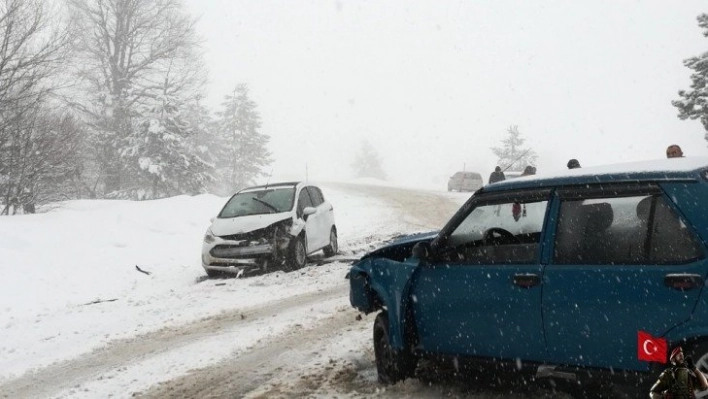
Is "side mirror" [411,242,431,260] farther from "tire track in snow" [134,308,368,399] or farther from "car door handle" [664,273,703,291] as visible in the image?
"tire track in snow" [134,308,368,399]

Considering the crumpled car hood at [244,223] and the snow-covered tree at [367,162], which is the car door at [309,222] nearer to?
the crumpled car hood at [244,223]

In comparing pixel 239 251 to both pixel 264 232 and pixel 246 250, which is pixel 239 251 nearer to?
pixel 246 250

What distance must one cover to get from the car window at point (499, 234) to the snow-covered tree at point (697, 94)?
26.1 meters

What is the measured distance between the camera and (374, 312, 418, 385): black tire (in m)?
4.74

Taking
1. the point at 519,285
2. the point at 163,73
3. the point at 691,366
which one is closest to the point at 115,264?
the point at 519,285

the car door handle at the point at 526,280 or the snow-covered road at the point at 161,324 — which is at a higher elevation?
the car door handle at the point at 526,280

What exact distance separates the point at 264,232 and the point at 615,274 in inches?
358

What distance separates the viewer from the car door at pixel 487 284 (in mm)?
3945

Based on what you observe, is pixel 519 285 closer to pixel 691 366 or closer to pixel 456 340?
pixel 456 340

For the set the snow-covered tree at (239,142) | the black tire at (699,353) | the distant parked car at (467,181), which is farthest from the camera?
the snow-covered tree at (239,142)

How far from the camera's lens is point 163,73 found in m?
36.0

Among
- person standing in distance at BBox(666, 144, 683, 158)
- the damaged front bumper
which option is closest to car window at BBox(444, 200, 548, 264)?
person standing in distance at BBox(666, 144, 683, 158)

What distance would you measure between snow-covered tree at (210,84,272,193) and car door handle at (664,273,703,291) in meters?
53.9

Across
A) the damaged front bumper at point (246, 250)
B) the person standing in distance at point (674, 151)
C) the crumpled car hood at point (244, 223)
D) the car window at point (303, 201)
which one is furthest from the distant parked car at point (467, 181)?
the person standing in distance at point (674, 151)
